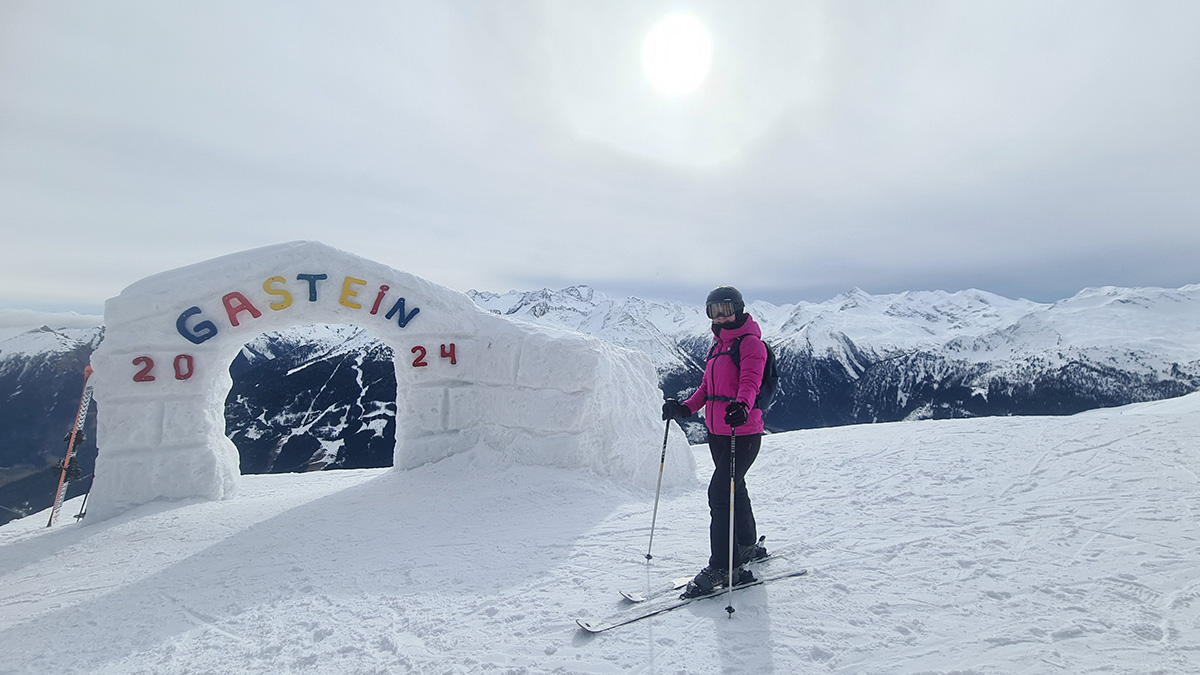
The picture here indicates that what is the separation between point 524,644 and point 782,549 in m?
2.54

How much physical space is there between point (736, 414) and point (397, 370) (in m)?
7.57

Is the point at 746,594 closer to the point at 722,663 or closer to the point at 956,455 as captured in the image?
the point at 722,663

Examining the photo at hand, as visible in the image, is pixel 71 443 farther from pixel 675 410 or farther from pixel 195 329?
pixel 675 410

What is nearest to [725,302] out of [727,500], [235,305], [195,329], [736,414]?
[736,414]

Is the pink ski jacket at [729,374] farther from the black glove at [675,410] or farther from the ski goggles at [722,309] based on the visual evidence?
the black glove at [675,410]

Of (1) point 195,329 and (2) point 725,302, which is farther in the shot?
(1) point 195,329

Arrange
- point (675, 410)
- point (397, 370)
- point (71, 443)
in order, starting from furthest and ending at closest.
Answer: point (397, 370), point (71, 443), point (675, 410)

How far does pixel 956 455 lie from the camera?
23.0 feet

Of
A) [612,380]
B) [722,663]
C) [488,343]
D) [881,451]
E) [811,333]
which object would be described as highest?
[811,333]

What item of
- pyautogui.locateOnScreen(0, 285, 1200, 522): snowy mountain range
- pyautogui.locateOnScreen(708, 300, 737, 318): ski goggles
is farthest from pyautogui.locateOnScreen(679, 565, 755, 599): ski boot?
pyautogui.locateOnScreen(0, 285, 1200, 522): snowy mountain range

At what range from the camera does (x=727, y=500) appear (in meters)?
3.73

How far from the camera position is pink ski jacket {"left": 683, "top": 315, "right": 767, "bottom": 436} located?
3654mm

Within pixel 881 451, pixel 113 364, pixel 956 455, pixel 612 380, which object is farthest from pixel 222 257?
pixel 956 455

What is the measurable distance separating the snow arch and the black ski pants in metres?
3.57
